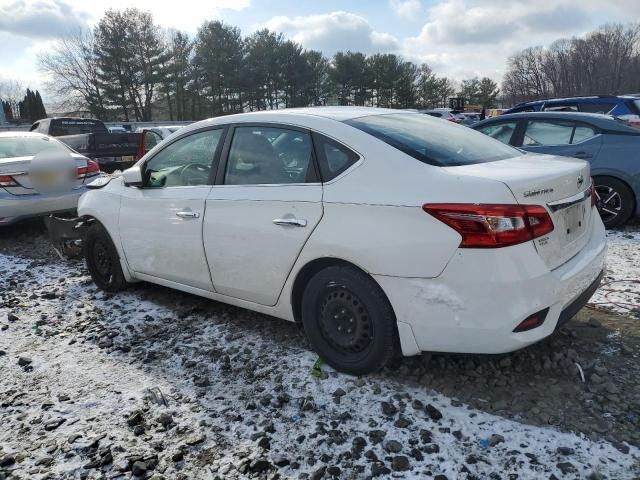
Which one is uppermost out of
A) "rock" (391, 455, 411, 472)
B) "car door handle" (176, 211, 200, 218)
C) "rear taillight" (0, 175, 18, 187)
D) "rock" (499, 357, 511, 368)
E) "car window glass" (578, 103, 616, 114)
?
"car window glass" (578, 103, 616, 114)

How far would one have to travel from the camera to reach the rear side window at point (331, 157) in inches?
115

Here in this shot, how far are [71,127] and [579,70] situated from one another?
100 m

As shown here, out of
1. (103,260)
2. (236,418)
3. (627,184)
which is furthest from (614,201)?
(103,260)

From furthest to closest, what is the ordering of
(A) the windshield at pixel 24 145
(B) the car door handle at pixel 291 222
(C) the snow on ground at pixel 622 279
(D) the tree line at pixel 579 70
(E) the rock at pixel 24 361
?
(D) the tree line at pixel 579 70, (A) the windshield at pixel 24 145, (C) the snow on ground at pixel 622 279, (E) the rock at pixel 24 361, (B) the car door handle at pixel 291 222

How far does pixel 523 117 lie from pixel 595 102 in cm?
349

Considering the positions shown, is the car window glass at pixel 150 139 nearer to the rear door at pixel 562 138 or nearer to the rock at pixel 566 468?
the rear door at pixel 562 138

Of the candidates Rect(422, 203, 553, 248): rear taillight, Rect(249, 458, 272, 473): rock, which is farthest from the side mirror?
Rect(422, 203, 553, 248): rear taillight

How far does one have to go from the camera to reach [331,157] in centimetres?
299

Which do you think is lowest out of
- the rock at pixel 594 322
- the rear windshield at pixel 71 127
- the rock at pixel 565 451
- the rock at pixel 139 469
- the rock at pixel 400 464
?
the rock at pixel 139 469

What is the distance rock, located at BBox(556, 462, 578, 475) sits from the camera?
85.9 inches

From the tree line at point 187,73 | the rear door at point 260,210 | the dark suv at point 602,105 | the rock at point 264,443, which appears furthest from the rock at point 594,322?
the tree line at point 187,73

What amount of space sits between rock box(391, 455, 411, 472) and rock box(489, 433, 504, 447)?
0.43 m

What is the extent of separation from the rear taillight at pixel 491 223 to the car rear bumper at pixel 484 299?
0.14ft

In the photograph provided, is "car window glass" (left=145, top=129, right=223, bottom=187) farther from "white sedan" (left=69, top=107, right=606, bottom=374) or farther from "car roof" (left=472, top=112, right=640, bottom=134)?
"car roof" (left=472, top=112, right=640, bottom=134)
